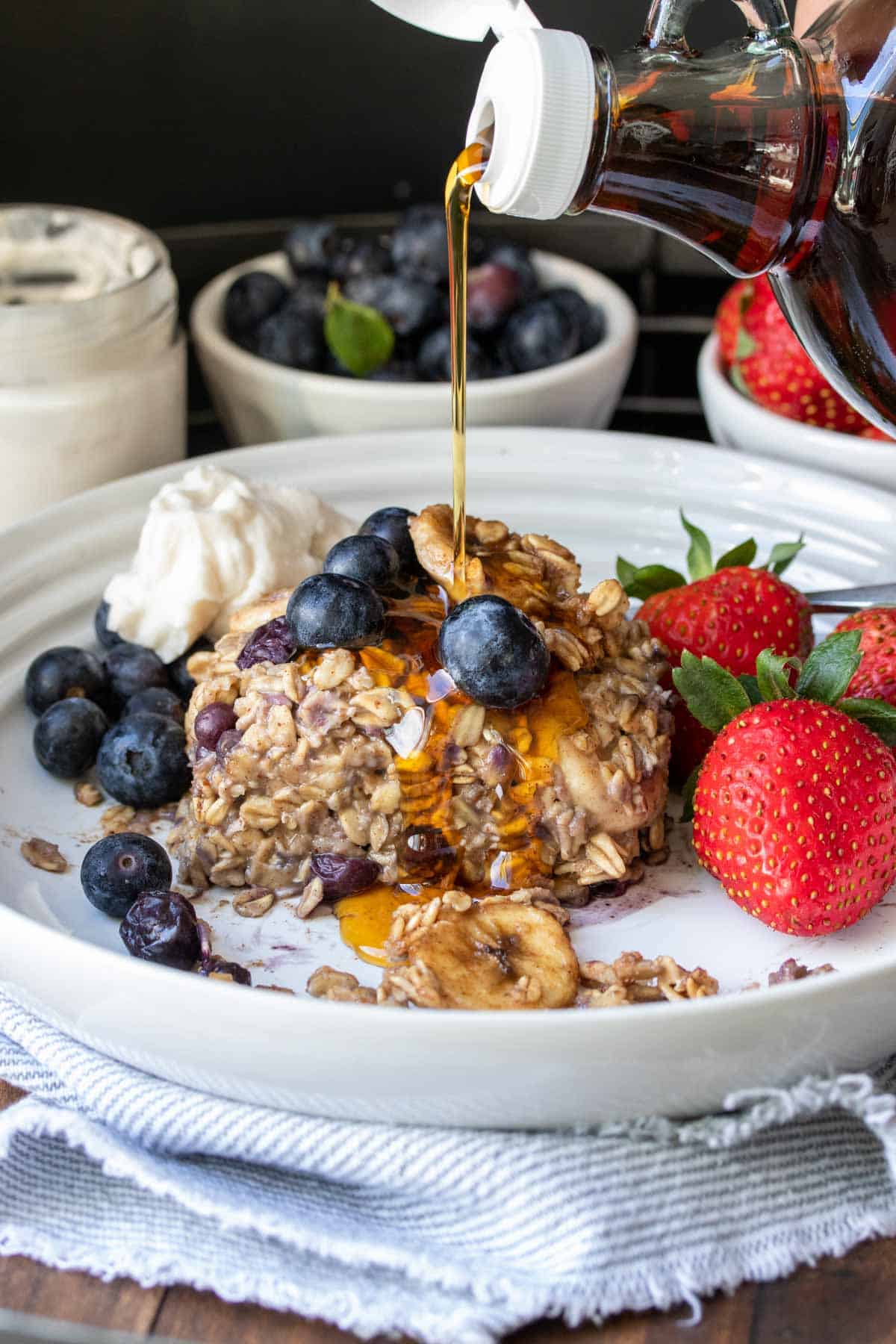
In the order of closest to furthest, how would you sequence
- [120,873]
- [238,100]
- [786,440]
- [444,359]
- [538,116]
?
1. [538,116]
2. [120,873]
3. [786,440]
4. [444,359]
5. [238,100]

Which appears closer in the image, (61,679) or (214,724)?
(214,724)

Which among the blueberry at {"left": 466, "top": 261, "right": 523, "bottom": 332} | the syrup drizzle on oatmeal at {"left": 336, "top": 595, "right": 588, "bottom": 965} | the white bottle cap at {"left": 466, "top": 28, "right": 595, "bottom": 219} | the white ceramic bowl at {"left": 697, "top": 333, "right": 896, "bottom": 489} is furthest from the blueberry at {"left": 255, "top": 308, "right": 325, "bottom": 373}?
the white bottle cap at {"left": 466, "top": 28, "right": 595, "bottom": 219}

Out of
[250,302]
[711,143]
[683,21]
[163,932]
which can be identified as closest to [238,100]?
[250,302]

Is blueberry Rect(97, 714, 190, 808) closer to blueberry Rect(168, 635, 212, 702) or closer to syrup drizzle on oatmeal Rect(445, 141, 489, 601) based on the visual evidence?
blueberry Rect(168, 635, 212, 702)

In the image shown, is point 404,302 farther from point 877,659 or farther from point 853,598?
point 877,659

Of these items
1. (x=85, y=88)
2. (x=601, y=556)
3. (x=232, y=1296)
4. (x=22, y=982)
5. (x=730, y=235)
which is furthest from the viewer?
(x=85, y=88)

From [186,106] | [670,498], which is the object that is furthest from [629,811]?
[186,106]

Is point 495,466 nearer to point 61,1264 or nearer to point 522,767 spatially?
point 522,767
